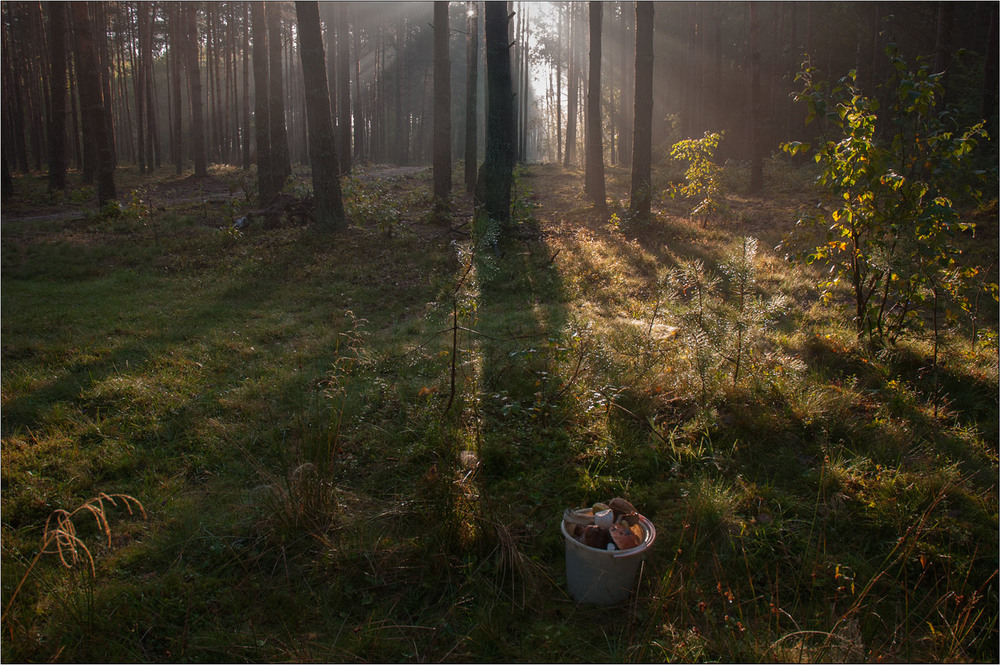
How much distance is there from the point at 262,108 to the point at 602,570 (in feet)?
49.8

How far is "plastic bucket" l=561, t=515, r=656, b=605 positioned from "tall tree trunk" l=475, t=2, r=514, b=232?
918cm

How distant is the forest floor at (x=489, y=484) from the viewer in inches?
107

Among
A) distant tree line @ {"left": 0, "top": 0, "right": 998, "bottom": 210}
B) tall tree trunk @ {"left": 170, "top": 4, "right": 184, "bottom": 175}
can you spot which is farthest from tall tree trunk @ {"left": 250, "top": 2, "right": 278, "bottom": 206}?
tall tree trunk @ {"left": 170, "top": 4, "right": 184, "bottom": 175}

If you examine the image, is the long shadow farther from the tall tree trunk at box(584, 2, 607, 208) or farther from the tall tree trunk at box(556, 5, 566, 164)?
the tall tree trunk at box(556, 5, 566, 164)

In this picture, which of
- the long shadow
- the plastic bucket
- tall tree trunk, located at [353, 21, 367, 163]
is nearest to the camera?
the plastic bucket

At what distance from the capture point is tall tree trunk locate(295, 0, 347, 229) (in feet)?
38.5

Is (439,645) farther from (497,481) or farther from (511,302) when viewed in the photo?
(511,302)

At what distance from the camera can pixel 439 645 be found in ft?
8.95

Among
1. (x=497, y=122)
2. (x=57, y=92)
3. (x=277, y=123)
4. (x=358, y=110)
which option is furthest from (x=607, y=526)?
(x=358, y=110)

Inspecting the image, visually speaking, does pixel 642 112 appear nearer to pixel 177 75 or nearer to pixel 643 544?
pixel 643 544

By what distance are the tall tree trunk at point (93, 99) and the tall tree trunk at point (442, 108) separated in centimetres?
841

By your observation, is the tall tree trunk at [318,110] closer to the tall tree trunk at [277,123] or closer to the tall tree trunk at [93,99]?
the tall tree trunk at [277,123]

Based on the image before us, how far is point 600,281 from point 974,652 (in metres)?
6.75

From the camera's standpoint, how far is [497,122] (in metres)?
11.6
